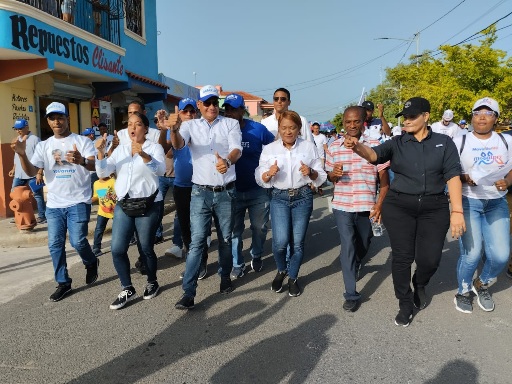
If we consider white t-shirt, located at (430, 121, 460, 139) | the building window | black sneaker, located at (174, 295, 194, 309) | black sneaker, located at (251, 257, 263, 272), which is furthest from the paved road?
the building window

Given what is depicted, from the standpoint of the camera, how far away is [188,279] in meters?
3.92

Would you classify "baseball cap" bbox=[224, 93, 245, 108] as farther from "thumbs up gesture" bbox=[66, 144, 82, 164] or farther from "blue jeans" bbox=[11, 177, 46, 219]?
"blue jeans" bbox=[11, 177, 46, 219]

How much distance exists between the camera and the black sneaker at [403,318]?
357 centimetres

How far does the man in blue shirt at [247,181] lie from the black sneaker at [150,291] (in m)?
0.94

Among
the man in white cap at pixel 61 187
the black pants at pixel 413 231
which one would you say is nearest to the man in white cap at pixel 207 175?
the man in white cap at pixel 61 187

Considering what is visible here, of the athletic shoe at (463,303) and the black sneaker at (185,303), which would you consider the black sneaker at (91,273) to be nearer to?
the black sneaker at (185,303)

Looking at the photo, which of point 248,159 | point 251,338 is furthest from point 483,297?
point 248,159

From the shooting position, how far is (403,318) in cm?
358

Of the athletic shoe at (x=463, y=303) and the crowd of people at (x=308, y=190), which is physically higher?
the crowd of people at (x=308, y=190)

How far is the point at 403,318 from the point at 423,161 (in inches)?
52.2

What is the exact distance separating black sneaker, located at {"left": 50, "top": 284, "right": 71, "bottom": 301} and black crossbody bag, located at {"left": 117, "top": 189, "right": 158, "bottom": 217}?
3.70 ft

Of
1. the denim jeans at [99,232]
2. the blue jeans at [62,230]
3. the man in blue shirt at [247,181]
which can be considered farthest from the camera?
the denim jeans at [99,232]

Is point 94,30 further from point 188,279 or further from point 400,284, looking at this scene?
point 400,284

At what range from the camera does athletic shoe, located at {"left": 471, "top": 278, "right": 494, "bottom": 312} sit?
388cm
